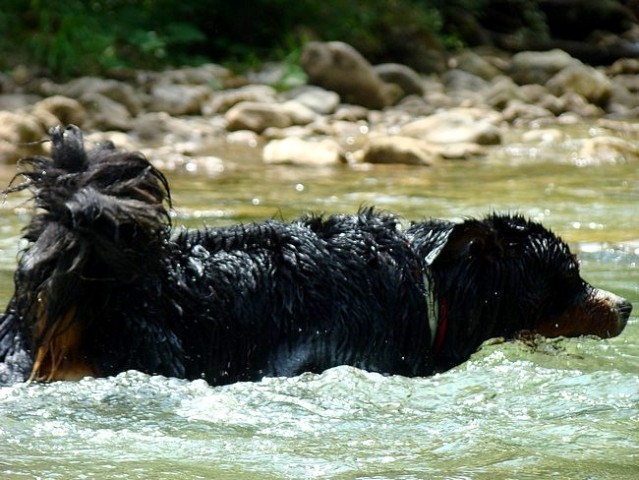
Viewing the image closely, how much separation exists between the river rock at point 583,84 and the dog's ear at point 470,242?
14.7 m

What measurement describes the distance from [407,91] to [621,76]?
16.2ft

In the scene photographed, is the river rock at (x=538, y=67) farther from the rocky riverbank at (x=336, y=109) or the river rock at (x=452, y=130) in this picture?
the river rock at (x=452, y=130)

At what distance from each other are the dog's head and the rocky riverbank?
7.16 metres

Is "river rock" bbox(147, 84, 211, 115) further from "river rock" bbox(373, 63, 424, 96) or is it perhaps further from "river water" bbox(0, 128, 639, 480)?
"river water" bbox(0, 128, 639, 480)

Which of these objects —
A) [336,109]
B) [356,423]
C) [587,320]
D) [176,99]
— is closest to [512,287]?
[587,320]

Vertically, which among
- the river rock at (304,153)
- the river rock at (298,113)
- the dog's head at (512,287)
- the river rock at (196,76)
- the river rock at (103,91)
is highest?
the river rock at (196,76)

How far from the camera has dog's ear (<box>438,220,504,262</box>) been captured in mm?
5055

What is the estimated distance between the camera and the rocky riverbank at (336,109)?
12922 mm

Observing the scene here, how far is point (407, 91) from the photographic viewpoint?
1925 centimetres

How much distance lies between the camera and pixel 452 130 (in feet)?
47.2

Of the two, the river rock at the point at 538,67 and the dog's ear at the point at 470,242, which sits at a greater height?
the river rock at the point at 538,67

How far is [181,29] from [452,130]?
282 inches

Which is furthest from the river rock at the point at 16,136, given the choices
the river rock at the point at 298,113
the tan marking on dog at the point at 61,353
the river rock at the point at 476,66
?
the river rock at the point at 476,66

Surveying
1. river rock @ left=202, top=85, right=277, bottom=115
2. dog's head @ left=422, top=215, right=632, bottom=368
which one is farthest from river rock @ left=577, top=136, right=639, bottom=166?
dog's head @ left=422, top=215, right=632, bottom=368
